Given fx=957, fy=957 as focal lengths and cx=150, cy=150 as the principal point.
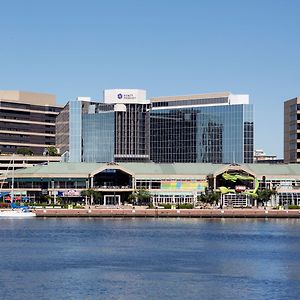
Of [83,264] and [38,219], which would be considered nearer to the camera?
[83,264]

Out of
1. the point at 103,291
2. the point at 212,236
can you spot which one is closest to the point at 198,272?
the point at 103,291

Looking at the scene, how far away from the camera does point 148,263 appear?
101m

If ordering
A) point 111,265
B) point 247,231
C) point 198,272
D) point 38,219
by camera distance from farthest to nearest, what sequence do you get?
point 38,219
point 247,231
point 111,265
point 198,272

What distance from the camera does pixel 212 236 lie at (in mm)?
143750

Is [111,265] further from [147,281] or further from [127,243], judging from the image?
[127,243]

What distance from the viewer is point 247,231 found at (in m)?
158

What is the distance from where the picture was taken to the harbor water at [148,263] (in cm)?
8062

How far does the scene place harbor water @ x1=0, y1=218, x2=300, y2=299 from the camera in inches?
3174

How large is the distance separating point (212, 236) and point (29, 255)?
4170 centimetres

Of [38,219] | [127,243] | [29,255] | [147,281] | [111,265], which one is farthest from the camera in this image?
[38,219]

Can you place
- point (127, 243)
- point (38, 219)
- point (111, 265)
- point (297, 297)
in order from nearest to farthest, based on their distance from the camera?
point (297, 297) < point (111, 265) < point (127, 243) < point (38, 219)

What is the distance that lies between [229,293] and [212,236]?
6426cm

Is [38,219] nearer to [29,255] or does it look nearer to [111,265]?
[29,255]

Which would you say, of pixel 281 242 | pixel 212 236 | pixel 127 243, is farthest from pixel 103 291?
pixel 212 236
